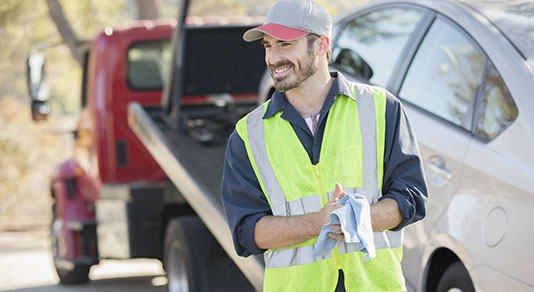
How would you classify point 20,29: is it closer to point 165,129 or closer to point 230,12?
point 230,12

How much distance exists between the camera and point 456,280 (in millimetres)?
3697

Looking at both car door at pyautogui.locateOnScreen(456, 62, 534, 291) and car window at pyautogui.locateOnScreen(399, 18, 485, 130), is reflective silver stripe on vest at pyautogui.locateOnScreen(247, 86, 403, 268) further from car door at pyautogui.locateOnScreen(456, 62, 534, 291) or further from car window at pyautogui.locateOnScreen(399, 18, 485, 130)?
car window at pyautogui.locateOnScreen(399, 18, 485, 130)

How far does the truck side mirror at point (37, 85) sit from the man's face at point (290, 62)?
5.29 metres

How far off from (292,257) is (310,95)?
21.9 inches

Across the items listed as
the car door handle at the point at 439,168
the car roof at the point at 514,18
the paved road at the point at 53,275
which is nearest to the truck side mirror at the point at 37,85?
the paved road at the point at 53,275

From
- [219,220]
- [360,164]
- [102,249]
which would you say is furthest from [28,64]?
[360,164]

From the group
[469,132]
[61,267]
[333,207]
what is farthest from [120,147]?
[333,207]

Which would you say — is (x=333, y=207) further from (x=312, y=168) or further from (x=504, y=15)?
(x=504, y=15)

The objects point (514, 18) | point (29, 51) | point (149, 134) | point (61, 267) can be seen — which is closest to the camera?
point (514, 18)

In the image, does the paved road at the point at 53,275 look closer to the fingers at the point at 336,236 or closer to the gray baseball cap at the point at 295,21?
the gray baseball cap at the point at 295,21

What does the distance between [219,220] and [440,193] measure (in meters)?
1.61

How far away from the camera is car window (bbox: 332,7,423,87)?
4.58 metres

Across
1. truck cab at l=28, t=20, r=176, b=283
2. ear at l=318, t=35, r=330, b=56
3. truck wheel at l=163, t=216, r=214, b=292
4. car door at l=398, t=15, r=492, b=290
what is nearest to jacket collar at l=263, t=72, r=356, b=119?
Result: ear at l=318, t=35, r=330, b=56

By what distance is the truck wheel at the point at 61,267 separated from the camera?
8.65m
